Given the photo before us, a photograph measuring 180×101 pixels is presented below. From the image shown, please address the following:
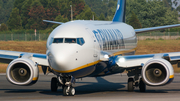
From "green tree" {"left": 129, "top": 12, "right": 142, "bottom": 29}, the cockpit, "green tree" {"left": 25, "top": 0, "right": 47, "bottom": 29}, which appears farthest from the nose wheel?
"green tree" {"left": 25, "top": 0, "right": 47, "bottom": 29}

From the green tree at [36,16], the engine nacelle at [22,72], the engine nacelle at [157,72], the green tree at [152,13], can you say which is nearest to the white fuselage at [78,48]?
the engine nacelle at [22,72]

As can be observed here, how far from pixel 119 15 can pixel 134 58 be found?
10700 millimetres

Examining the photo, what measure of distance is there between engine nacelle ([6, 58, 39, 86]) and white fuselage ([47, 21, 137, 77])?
1.96 m

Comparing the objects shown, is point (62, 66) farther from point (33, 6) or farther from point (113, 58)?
point (33, 6)

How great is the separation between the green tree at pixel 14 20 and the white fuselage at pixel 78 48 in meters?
121

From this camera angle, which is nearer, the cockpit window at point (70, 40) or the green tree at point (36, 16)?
the cockpit window at point (70, 40)

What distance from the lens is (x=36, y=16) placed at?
14338 centimetres

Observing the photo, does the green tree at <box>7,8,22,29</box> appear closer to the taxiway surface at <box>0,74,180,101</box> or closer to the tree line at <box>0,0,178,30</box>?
the tree line at <box>0,0,178,30</box>

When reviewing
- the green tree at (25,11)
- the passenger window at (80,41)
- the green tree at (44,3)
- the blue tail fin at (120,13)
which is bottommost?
the passenger window at (80,41)

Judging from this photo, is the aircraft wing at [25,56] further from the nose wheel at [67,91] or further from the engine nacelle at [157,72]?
the engine nacelle at [157,72]

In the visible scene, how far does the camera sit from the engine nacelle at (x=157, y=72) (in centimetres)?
1816

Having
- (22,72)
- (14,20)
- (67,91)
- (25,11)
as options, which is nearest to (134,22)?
(14,20)

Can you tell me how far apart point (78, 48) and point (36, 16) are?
129m

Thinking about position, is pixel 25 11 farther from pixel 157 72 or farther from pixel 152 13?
pixel 157 72
